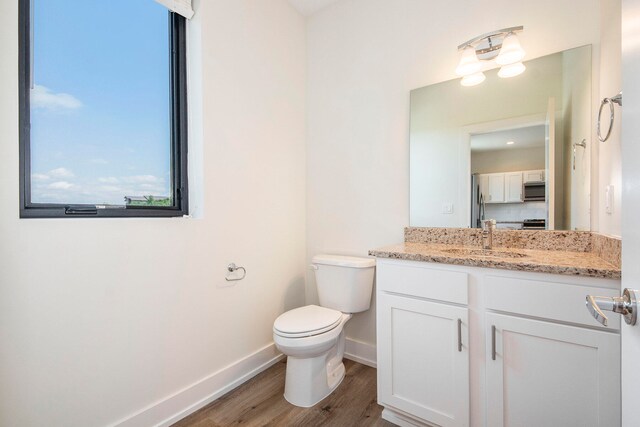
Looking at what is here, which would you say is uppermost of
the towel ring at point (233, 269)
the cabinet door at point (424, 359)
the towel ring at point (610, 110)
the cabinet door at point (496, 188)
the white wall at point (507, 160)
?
the towel ring at point (610, 110)

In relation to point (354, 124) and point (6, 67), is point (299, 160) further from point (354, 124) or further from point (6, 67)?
point (6, 67)

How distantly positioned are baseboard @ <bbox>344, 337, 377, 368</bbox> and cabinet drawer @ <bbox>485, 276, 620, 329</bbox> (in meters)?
1.13

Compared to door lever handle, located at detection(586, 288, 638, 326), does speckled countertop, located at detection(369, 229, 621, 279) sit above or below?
below

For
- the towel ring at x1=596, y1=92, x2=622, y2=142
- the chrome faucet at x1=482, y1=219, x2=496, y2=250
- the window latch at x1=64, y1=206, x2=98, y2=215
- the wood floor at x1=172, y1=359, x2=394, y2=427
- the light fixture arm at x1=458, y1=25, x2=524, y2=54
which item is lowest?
the wood floor at x1=172, y1=359, x2=394, y2=427

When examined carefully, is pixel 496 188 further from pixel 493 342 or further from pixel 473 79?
pixel 493 342

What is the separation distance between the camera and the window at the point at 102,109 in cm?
123

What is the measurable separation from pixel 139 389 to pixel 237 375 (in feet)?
1.96

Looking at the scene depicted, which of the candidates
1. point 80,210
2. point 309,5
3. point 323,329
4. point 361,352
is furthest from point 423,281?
point 309,5

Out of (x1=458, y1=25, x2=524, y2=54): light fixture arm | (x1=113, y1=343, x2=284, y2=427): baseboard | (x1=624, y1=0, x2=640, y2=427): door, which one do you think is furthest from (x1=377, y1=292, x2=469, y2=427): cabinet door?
(x1=458, y1=25, x2=524, y2=54): light fixture arm

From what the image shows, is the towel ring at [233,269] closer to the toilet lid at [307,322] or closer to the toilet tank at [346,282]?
the toilet lid at [307,322]

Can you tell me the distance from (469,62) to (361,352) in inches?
80.3

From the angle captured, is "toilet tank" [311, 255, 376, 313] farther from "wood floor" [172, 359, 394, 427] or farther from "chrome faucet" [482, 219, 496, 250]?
"chrome faucet" [482, 219, 496, 250]

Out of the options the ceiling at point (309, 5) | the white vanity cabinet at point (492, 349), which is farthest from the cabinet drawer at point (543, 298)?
the ceiling at point (309, 5)

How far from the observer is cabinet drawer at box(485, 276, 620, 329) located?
1052mm
